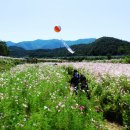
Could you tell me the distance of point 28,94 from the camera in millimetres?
12586

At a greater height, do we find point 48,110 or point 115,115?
point 48,110

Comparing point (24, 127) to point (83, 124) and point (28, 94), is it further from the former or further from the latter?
point (28, 94)

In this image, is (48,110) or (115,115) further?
(115,115)

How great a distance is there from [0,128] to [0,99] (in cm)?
265

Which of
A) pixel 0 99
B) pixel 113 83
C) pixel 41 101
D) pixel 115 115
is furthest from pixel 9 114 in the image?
pixel 113 83

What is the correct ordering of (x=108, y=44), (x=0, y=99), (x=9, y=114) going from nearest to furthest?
(x=9, y=114) < (x=0, y=99) < (x=108, y=44)

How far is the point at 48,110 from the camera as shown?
9672 millimetres

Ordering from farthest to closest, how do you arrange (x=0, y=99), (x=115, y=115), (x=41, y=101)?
(x=115, y=115) < (x=41, y=101) < (x=0, y=99)

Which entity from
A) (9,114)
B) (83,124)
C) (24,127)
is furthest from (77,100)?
(24,127)

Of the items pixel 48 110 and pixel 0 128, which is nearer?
pixel 0 128

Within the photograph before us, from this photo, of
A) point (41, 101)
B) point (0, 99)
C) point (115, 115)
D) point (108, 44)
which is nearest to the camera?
point (0, 99)

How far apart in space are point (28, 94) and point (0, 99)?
6.08 ft

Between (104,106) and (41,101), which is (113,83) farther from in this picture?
(41,101)

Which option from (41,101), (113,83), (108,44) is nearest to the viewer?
(41,101)
